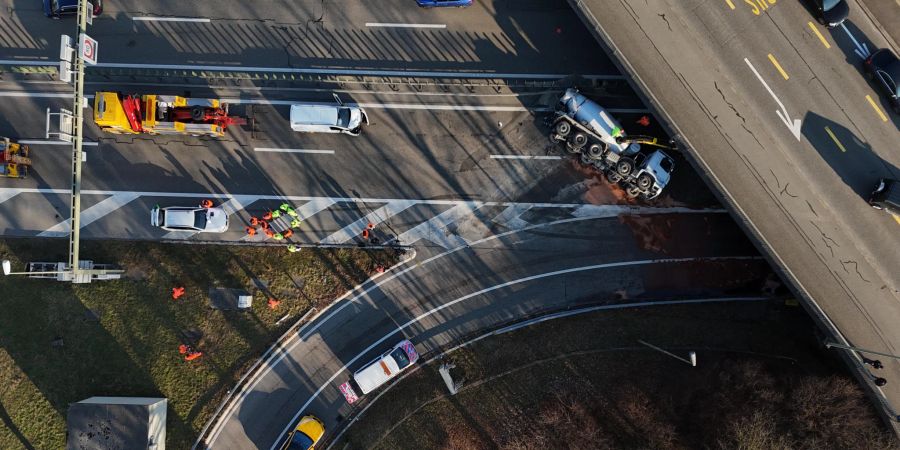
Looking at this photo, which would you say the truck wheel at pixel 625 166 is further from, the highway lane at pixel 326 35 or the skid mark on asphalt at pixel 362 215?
the highway lane at pixel 326 35

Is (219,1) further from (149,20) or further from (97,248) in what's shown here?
(97,248)

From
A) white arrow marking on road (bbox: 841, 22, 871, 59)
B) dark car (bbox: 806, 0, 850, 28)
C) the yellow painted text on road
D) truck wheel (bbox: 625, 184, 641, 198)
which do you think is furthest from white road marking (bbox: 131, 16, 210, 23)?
white arrow marking on road (bbox: 841, 22, 871, 59)

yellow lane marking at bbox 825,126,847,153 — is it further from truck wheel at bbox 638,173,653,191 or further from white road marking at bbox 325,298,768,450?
white road marking at bbox 325,298,768,450

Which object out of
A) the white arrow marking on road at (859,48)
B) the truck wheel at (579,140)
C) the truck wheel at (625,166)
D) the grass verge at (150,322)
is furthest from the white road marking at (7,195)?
the white arrow marking on road at (859,48)

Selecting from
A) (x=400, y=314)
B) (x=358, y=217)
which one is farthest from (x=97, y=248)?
(x=400, y=314)

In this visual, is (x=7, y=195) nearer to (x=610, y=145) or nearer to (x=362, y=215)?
(x=362, y=215)

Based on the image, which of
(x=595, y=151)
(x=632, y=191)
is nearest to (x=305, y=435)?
(x=595, y=151)

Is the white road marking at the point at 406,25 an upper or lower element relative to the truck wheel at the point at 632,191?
upper
